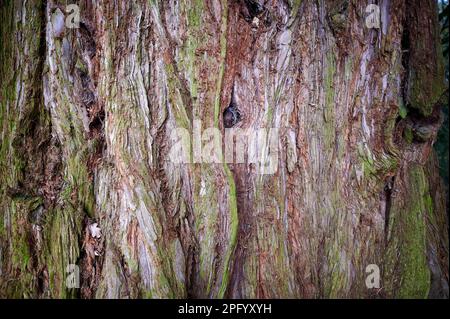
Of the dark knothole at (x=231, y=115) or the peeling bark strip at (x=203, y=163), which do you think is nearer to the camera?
the peeling bark strip at (x=203, y=163)

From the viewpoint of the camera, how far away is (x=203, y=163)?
2.19m

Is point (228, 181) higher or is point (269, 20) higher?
point (269, 20)

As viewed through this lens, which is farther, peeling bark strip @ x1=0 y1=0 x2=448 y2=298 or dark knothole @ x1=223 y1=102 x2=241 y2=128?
dark knothole @ x1=223 y1=102 x2=241 y2=128

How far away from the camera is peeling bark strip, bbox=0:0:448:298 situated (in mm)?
2180

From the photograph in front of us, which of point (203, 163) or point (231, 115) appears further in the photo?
point (231, 115)

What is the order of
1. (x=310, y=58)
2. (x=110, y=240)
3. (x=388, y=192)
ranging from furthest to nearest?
(x=388, y=192) → (x=310, y=58) → (x=110, y=240)

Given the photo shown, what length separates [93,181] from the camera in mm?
2277

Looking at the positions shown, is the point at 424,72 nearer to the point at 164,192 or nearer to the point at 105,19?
the point at 164,192

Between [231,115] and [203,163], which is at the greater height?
[231,115]

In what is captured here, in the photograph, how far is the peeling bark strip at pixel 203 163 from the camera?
7.15ft

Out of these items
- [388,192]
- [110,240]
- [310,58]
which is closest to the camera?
[110,240]
